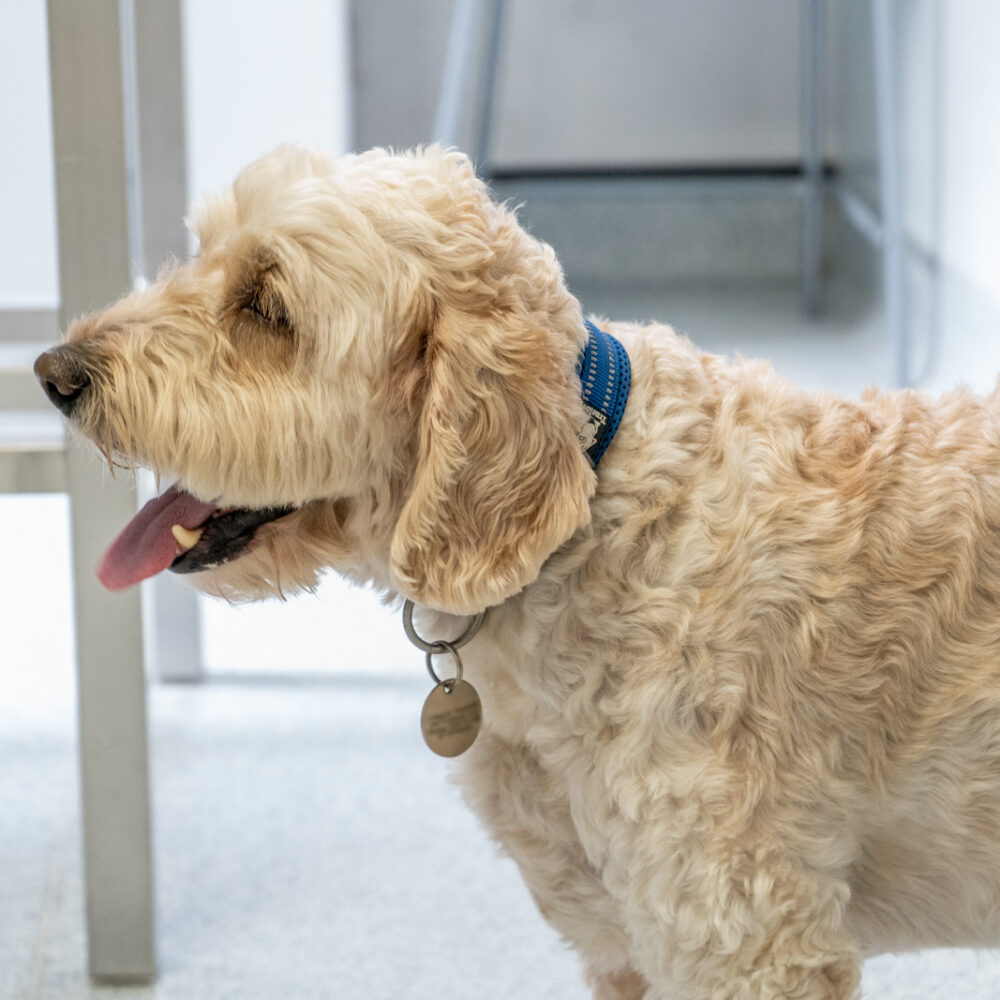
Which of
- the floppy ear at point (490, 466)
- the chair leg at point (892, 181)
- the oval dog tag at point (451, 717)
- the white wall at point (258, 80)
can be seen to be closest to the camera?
the floppy ear at point (490, 466)

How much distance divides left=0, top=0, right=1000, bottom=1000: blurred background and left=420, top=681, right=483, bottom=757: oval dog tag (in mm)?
476

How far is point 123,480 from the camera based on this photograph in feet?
4.21

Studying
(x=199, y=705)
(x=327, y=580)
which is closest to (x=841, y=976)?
(x=199, y=705)

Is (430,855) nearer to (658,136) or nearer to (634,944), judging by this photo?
(634,944)

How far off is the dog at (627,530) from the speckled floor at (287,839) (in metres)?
0.47

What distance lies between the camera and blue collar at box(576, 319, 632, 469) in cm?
98

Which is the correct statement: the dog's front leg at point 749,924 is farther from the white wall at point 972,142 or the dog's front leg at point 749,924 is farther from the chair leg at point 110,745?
the white wall at point 972,142

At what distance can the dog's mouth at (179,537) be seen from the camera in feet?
3.41

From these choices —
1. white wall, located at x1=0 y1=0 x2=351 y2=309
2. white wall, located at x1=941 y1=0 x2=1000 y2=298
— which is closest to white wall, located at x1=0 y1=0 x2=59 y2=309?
white wall, located at x1=0 y1=0 x2=351 y2=309

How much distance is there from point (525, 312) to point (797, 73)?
12.9 ft

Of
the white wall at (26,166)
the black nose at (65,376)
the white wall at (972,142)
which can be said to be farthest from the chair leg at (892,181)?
the black nose at (65,376)

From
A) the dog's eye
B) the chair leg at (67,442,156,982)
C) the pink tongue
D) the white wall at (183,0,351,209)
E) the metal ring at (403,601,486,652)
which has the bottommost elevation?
the chair leg at (67,442,156,982)

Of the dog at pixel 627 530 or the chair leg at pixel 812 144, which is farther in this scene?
the chair leg at pixel 812 144

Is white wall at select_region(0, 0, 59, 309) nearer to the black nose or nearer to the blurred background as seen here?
the blurred background
